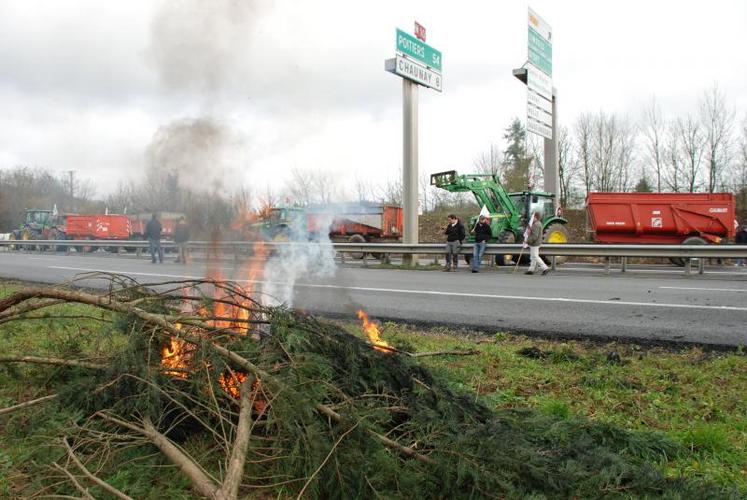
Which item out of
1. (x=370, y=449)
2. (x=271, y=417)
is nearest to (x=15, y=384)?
(x=271, y=417)

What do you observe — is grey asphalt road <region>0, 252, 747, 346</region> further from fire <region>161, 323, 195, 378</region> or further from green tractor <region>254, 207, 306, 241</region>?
fire <region>161, 323, 195, 378</region>

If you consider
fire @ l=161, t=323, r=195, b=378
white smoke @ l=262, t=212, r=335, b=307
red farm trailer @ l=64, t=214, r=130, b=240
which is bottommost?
fire @ l=161, t=323, r=195, b=378

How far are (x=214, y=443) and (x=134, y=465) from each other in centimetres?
43

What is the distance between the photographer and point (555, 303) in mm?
8602

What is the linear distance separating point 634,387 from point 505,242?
14.9m

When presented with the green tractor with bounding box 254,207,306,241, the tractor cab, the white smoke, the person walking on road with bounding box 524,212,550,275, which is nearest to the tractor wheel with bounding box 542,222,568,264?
the person walking on road with bounding box 524,212,550,275

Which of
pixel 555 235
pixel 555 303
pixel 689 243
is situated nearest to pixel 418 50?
pixel 555 235

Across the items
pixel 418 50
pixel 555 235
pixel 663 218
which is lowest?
pixel 555 235

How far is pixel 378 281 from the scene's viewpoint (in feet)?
40.7

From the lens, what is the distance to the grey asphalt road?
21.1 ft

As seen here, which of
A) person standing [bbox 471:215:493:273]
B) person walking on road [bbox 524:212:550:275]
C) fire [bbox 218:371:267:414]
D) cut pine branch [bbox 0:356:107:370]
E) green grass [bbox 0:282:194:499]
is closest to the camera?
green grass [bbox 0:282:194:499]

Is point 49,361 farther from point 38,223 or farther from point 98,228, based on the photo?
point 38,223

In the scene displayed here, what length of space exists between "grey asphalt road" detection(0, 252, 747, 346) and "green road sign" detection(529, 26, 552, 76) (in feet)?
29.4

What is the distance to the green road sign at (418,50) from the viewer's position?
16.7 m
